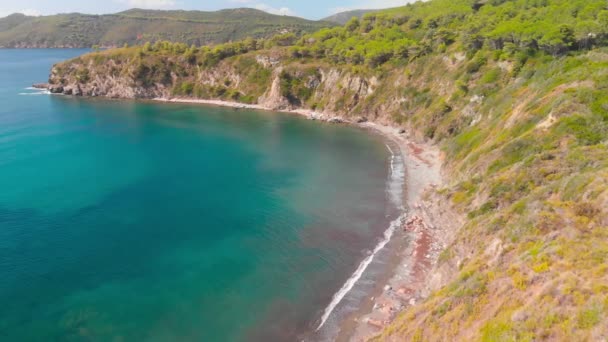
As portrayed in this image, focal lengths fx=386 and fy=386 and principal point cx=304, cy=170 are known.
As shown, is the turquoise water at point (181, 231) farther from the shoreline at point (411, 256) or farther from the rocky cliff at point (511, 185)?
the rocky cliff at point (511, 185)

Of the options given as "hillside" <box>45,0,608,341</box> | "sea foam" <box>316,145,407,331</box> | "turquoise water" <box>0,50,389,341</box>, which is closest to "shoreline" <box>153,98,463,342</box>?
"sea foam" <box>316,145,407,331</box>

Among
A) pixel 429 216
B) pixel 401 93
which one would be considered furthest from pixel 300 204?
pixel 401 93

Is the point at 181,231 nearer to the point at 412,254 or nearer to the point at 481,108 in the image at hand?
the point at 412,254

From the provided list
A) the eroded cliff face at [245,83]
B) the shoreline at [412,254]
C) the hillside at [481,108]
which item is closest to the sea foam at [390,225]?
the shoreline at [412,254]

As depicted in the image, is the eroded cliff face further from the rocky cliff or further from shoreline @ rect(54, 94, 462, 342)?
shoreline @ rect(54, 94, 462, 342)

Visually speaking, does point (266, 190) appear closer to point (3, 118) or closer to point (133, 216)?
point (133, 216)

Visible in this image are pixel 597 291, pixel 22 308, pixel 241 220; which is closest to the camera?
pixel 597 291
